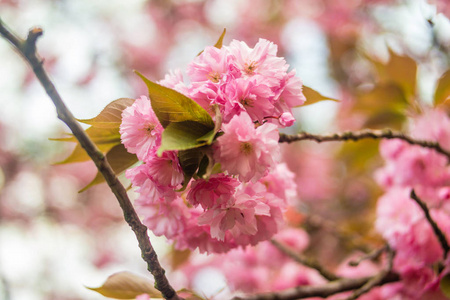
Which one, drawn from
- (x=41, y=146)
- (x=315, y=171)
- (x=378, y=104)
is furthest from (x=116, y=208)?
(x=378, y=104)

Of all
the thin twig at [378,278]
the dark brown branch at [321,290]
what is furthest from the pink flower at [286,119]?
the thin twig at [378,278]

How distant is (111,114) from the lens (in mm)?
562

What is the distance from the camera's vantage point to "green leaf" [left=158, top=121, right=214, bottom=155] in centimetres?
43

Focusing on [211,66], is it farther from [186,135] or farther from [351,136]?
[351,136]

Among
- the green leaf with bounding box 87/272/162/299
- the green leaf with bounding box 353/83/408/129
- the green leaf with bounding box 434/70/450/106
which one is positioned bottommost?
the green leaf with bounding box 87/272/162/299

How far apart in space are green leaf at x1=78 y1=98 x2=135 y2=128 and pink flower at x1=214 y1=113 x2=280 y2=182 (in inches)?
7.2

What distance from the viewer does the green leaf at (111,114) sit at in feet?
1.81

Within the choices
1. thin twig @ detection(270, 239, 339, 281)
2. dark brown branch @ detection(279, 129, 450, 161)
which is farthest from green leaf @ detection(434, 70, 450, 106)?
thin twig @ detection(270, 239, 339, 281)

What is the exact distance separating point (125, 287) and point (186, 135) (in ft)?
1.14

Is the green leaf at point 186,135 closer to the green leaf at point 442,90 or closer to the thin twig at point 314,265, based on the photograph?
the thin twig at point 314,265

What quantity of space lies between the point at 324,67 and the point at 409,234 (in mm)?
1811

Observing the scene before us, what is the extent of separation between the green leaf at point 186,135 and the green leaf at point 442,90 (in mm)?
853

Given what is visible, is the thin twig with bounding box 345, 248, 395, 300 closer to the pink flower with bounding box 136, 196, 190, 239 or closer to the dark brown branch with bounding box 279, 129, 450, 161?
the dark brown branch with bounding box 279, 129, 450, 161

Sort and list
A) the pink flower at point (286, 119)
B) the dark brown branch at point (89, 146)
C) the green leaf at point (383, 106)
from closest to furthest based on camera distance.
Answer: the dark brown branch at point (89, 146)
the pink flower at point (286, 119)
the green leaf at point (383, 106)
